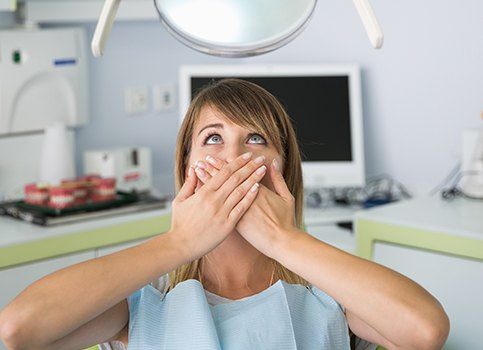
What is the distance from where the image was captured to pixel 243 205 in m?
1.45

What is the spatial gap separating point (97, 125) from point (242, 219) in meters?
1.96

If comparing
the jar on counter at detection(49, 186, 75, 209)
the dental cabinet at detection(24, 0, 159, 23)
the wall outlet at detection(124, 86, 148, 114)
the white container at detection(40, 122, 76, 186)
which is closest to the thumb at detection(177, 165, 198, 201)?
the jar on counter at detection(49, 186, 75, 209)

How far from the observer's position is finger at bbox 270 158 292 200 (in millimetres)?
1497

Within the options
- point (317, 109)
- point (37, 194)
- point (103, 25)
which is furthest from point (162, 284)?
point (317, 109)

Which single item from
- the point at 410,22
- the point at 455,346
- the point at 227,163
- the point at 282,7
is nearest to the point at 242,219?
the point at 227,163

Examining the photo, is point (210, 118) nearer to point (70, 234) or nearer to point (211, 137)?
point (211, 137)

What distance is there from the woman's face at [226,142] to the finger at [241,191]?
68 mm

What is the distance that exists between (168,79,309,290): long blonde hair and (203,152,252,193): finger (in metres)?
0.10

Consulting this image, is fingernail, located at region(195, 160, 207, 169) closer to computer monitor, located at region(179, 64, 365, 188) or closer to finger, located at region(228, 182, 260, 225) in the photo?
finger, located at region(228, 182, 260, 225)

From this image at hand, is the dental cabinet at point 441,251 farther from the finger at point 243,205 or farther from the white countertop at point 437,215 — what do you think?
the finger at point 243,205

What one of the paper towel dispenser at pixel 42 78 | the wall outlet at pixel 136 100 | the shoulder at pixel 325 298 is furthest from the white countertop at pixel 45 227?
the shoulder at pixel 325 298

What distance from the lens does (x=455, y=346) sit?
8.09ft

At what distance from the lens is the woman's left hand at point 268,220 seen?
1.43m

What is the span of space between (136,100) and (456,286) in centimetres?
152
